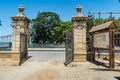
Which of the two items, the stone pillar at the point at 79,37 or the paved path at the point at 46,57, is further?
the paved path at the point at 46,57

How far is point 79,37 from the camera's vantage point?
15719 millimetres

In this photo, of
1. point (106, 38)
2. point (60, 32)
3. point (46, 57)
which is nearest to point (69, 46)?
point (106, 38)

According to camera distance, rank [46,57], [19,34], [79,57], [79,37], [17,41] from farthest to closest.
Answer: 1. [46,57]
2. [79,37]
3. [79,57]
4. [17,41]
5. [19,34]

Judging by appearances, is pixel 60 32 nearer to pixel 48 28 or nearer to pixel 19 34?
pixel 48 28

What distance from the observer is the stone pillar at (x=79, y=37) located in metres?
15.6

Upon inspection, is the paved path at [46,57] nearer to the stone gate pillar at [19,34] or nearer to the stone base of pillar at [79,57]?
the stone gate pillar at [19,34]

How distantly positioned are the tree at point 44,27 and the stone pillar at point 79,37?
48591 millimetres

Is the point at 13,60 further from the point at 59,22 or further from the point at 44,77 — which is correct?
the point at 59,22

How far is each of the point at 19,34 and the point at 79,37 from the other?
13.1ft

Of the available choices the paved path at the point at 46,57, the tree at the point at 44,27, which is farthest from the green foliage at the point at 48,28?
the paved path at the point at 46,57

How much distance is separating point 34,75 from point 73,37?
5558 mm

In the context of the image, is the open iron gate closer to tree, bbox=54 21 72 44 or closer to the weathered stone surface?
Result: the weathered stone surface

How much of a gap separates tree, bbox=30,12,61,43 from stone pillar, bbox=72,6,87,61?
4859 cm

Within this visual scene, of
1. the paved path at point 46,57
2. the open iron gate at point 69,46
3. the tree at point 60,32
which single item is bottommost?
the paved path at point 46,57
